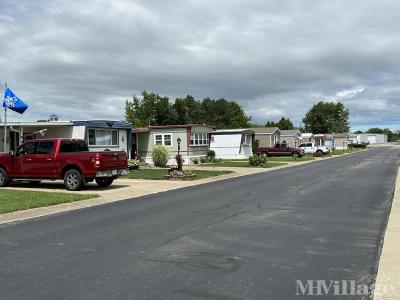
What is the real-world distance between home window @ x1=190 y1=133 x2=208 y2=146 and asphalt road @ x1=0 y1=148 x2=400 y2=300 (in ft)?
84.4

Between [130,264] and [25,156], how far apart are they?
13.7 meters

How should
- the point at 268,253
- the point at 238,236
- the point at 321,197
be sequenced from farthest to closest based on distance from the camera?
the point at 321,197
the point at 238,236
the point at 268,253

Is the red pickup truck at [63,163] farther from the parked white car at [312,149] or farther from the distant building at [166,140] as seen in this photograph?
the parked white car at [312,149]

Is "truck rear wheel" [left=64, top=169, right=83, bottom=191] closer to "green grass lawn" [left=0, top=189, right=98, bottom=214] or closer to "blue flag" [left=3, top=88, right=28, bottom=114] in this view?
"green grass lawn" [left=0, top=189, right=98, bottom=214]

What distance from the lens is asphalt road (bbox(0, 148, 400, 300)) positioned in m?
5.71

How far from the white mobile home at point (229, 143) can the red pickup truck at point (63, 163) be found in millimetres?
29048

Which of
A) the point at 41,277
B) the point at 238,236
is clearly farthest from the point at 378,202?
the point at 41,277

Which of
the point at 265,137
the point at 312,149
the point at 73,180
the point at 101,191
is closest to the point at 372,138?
the point at 312,149

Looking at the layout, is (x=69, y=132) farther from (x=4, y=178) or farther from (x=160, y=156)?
(x=4, y=178)

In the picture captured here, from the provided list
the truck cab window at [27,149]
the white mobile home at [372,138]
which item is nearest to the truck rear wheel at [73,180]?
the truck cab window at [27,149]

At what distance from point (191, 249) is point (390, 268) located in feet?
9.80

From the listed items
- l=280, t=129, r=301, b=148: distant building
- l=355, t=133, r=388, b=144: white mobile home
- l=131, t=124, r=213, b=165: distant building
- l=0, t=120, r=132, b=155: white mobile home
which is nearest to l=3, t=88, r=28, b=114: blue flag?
l=0, t=120, r=132, b=155: white mobile home

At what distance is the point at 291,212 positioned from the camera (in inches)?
460

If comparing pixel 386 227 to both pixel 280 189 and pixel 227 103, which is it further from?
pixel 227 103
